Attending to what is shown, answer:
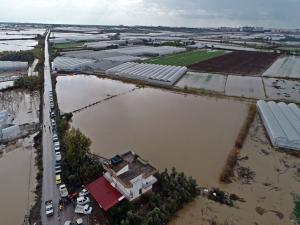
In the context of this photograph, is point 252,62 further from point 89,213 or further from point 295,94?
point 89,213

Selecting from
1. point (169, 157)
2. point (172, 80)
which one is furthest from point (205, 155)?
point (172, 80)

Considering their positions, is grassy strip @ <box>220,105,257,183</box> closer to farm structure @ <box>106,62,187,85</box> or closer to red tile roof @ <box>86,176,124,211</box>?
red tile roof @ <box>86,176,124,211</box>

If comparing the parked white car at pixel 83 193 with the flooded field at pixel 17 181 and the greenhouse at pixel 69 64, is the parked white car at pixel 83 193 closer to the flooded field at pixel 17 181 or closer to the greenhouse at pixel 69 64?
the flooded field at pixel 17 181

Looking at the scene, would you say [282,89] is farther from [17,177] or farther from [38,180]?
[17,177]

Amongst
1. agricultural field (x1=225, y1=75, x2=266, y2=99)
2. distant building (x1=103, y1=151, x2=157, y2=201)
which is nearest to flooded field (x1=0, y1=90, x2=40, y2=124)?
distant building (x1=103, y1=151, x2=157, y2=201)

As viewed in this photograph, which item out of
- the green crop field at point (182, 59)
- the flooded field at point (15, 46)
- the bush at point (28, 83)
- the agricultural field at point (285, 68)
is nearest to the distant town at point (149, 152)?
the bush at point (28, 83)
